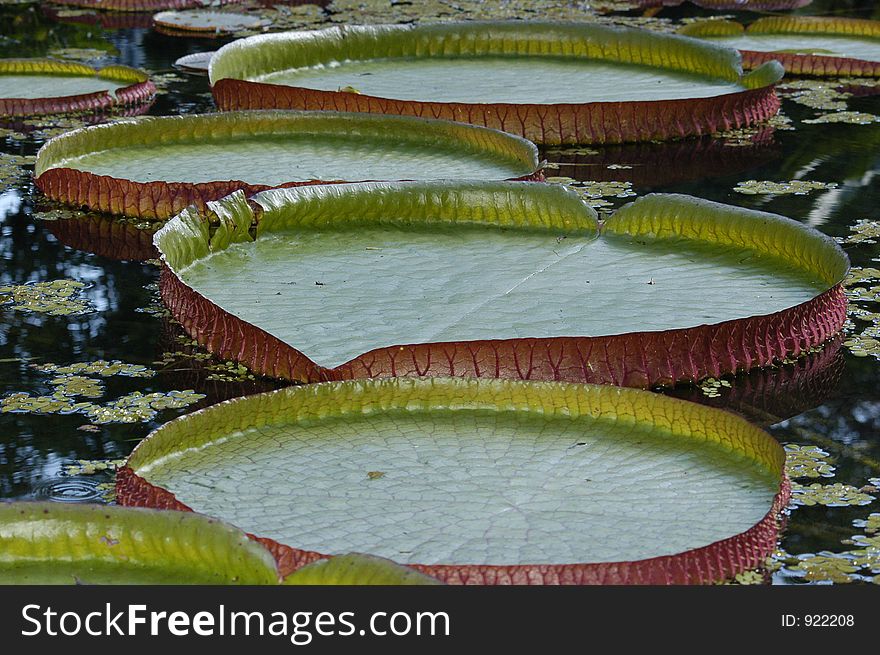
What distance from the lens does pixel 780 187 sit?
176 inches

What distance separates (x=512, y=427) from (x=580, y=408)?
0.14m

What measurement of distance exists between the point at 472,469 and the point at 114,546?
2.11 feet

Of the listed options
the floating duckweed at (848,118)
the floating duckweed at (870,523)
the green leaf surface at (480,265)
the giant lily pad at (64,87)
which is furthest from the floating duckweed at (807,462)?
the giant lily pad at (64,87)

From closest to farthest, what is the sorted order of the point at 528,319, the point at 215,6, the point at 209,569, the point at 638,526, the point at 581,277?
the point at 209,569 → the point at 638,526 → the point at 528,319 → the point at 581,277 → the point at 215,6

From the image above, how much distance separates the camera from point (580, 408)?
8.21ft

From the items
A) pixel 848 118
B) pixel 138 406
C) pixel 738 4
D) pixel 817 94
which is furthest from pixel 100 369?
pixel 738 4

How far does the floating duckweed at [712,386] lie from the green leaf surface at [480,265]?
15 cm

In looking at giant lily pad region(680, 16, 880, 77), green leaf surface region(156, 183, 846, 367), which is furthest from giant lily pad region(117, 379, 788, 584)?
giant lily pad region(680, 16, 880, 77)

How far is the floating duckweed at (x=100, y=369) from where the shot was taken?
2.89m

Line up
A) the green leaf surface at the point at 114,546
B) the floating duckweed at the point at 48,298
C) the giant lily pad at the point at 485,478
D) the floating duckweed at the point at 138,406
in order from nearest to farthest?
the green leaf surface at the point at 114,546 < the giant lily pad at the point at 485,478 < the floating duckweed at the point at 138,406 < the floating duckweed at the point at 48,298

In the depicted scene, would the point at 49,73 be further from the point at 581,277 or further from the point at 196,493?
the point at 196,493

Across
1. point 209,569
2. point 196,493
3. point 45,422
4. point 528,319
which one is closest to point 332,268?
point 528,319

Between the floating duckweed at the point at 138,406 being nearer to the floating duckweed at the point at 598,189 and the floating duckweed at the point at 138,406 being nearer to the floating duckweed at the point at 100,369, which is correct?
the floating duckweed at the point at 100,369

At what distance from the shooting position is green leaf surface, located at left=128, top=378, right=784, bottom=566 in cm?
206
